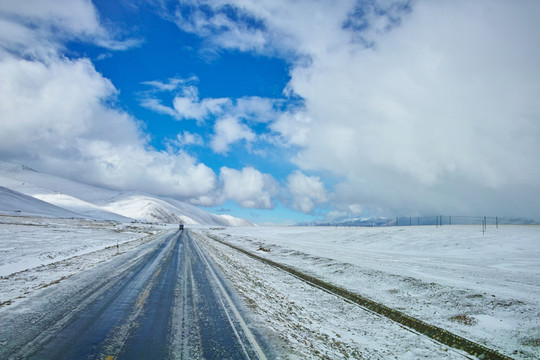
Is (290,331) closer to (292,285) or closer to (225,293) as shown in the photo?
(225,293)

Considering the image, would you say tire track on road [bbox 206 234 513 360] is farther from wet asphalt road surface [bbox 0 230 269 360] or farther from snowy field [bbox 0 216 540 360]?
wet asphalt road surface [bbox 0 230 269 360]

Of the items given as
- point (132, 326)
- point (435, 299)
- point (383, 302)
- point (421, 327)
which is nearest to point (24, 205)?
point (132, 326)

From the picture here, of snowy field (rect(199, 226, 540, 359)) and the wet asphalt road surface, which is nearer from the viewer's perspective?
the wet asphalt road surface

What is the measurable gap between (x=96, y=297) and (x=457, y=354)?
1118cm

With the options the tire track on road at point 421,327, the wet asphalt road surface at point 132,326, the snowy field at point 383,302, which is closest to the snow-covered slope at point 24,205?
the snowy field at point 383,302

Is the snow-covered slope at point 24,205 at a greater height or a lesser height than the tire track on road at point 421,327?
greater

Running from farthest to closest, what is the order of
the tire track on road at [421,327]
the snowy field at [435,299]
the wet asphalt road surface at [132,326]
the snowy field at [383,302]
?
1. the snowy field at [435,299]
2. the tire track on road at [421,327]
3. the snowy field at [383,302]
4. the wet asphalt road surface at [132,326]

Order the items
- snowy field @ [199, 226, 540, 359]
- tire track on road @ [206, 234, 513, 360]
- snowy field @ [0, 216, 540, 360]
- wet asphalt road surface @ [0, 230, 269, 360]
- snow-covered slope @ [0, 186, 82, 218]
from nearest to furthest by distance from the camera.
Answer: wet asphalt road surface @ [0, 230, 269, 360]
snowy field @ [0, 216, 540, 360]
tire track on road @ [206, 234, 513, 360]
snowy field @ [199, 226, 540, 359]
snow-covered slope @ [0, 186, 82, 218]

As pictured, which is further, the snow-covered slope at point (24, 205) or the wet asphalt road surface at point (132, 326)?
the snow-covered slope at point (24, 205)

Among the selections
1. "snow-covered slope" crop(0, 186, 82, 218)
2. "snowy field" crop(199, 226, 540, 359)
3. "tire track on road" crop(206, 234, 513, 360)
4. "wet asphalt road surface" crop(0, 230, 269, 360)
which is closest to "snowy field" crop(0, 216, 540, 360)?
"snowy field" crop(199, 226, 540, 359)

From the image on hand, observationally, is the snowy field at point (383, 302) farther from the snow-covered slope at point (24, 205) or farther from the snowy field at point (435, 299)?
the snow-covered slope at point (24, 205)

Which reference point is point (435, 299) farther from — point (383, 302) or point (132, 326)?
point (132, 326)

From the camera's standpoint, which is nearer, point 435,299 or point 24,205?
point 435,299

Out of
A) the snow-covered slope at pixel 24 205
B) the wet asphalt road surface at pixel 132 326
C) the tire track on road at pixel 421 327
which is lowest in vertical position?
the tire track on road at pixel 421 327
